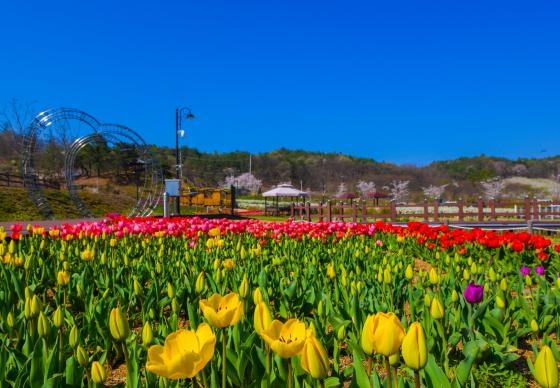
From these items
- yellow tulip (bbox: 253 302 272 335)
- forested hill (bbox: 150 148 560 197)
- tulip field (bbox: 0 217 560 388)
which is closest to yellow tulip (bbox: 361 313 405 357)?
tulip field (bbox: 0 217 560 388)

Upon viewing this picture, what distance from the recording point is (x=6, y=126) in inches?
1310

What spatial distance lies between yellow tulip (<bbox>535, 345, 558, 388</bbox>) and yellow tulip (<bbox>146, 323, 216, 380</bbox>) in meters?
0.90

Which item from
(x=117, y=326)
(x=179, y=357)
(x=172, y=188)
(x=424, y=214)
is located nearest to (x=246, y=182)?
(x=424, y=214)

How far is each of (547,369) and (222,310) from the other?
3.25 feet

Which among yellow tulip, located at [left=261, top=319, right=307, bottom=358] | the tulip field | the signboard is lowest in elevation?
the tulip field

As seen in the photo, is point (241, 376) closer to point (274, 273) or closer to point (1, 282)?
point (274, 273)

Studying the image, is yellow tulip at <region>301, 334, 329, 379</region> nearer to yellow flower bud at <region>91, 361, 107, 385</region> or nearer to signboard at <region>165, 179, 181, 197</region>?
yellow flower bud at <region>91, 361, 107, 385</region>

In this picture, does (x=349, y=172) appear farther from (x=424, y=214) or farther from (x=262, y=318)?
(x=262, y=318)

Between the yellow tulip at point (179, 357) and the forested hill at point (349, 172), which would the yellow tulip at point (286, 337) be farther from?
the forested hill at point (349, 172)

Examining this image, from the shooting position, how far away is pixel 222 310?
1.48 m

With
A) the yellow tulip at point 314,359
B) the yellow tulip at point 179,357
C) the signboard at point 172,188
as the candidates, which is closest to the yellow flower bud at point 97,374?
the yellow tulip at point 179,357

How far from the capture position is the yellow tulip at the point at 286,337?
49.2 inches

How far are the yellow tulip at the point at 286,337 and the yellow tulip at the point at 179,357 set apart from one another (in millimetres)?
176

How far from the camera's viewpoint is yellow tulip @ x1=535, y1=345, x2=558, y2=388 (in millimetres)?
1117
